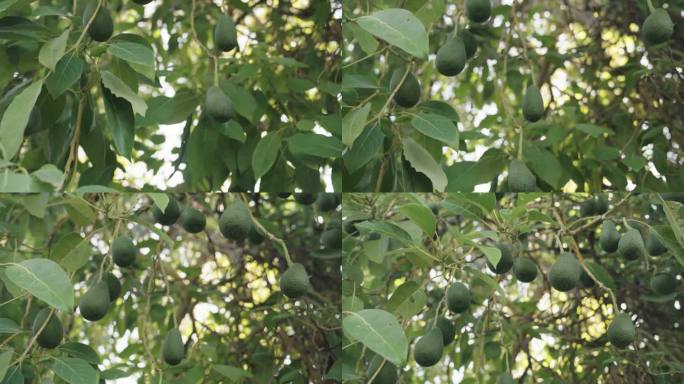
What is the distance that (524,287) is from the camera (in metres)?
1.63

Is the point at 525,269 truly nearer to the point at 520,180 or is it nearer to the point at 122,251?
the point at 520,180

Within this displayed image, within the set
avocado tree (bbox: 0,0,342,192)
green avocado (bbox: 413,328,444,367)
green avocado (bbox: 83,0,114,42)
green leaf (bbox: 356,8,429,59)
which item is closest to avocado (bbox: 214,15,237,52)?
avocado tree (bbox: 0,0,342,192)

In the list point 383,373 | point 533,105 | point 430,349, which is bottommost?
point 383,373

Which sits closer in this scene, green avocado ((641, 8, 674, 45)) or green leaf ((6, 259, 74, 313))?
green leaf ((6, 259, 74, 313))

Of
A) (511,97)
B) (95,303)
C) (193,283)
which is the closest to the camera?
(95,303)

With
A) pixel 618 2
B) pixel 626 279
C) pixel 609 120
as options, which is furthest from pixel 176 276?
pixel 618 2

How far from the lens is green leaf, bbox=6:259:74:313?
3.61ft

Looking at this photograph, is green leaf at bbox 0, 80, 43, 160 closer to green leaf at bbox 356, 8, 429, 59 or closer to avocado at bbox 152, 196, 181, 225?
avocado at bbox 152, 196, 181, 225

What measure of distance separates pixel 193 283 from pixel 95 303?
1.70 feet

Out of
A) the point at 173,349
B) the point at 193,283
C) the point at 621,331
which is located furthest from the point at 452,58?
the point at 193,283

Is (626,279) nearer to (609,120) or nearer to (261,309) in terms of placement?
(609,120)

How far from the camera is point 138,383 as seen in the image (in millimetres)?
1535

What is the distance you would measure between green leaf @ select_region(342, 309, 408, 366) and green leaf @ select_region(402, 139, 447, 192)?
0.27 m

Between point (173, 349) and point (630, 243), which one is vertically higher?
point (630, 243)
